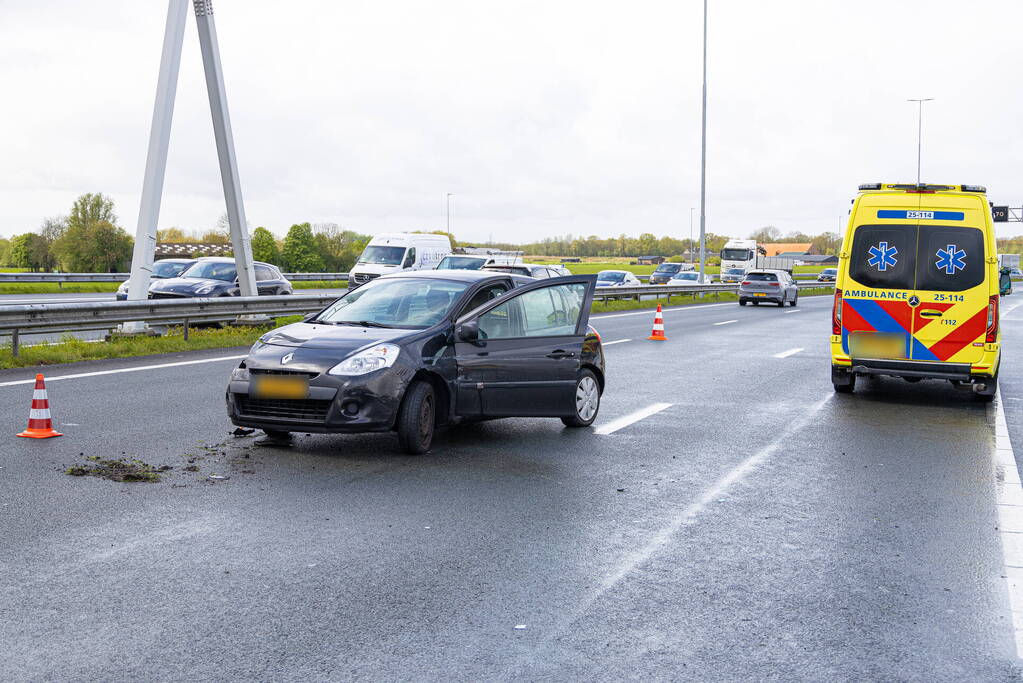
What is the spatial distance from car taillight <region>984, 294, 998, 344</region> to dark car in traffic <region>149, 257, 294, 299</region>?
1549 centimetres

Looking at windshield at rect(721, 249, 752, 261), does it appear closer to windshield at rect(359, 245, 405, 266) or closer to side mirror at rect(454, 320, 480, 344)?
A: windshield at rect(359, 245, 405, 266)

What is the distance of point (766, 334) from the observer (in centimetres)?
2433

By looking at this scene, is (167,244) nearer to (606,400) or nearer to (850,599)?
(606,400)

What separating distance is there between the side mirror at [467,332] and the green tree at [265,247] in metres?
87.8

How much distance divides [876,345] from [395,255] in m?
23.7

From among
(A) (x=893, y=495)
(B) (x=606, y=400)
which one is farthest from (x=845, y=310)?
(A) (x=893, y=495)

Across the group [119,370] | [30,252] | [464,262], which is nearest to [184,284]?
[119,370]

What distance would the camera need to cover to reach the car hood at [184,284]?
73.2 feet

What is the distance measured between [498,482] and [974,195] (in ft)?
24.7

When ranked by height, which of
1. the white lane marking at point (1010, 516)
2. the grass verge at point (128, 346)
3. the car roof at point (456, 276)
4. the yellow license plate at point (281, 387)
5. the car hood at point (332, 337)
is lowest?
the white lane marking at point (1010, 516)

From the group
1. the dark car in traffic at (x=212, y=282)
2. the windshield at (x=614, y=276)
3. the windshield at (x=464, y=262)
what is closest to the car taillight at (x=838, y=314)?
the dark car in traffic at (x=212, y=282)

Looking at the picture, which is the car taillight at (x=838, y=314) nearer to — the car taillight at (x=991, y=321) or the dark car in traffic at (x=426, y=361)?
the car taillight at (x=991, y=321)

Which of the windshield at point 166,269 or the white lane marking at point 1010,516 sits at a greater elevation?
the windshield at point 166,269

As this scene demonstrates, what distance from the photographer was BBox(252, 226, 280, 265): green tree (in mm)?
95000
